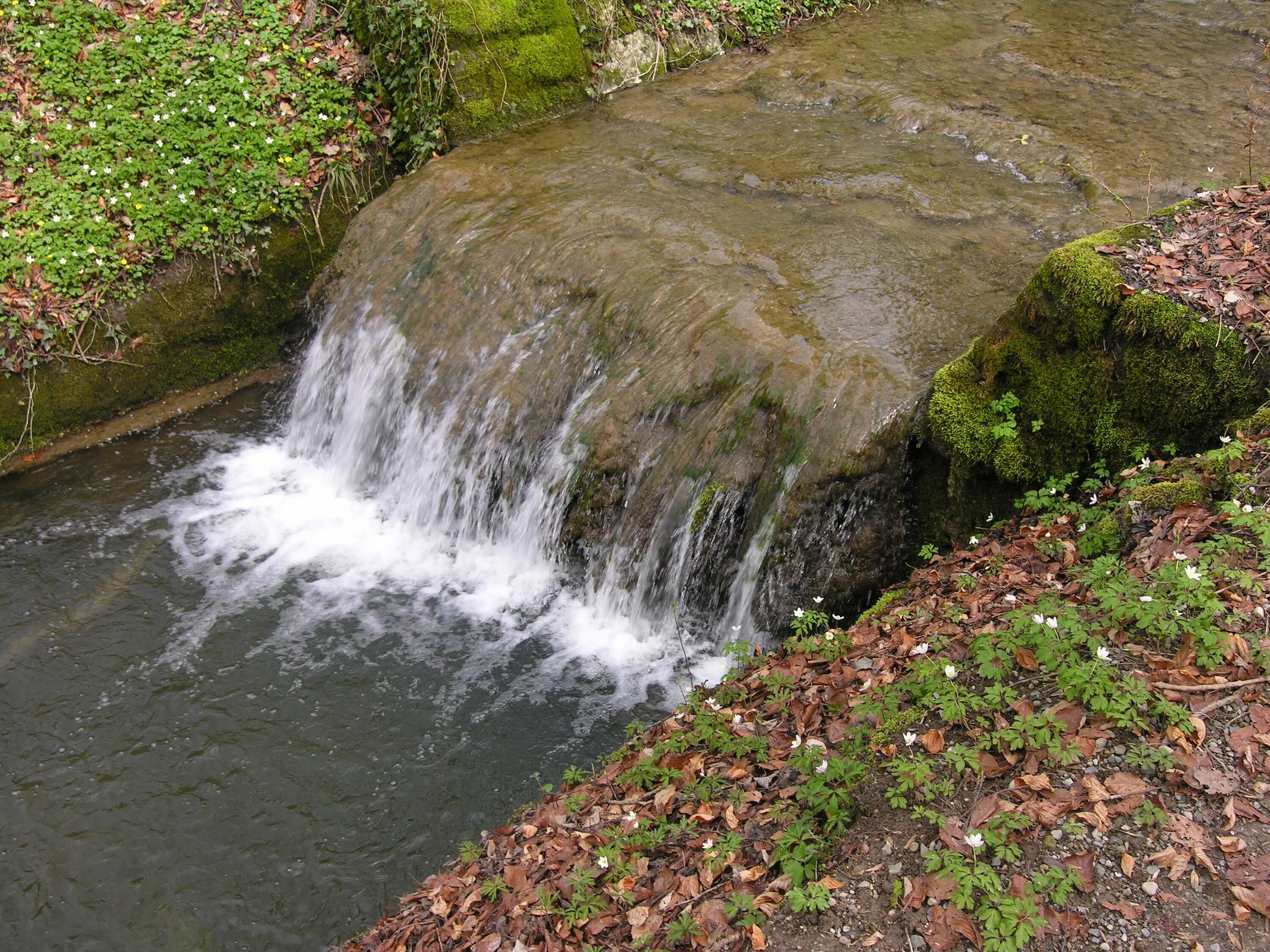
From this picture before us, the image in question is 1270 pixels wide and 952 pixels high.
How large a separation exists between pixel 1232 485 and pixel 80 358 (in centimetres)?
888

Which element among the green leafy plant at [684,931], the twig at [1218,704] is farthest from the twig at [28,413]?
the twig at [1218,704]

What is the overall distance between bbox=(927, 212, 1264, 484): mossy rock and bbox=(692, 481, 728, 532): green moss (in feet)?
4.49

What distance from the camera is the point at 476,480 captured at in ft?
23.4

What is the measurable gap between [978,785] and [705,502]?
2773mm

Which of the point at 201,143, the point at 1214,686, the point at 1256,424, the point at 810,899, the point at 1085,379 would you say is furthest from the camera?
the point at 201,143

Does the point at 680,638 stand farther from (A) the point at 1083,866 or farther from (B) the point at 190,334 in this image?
(B) the point at 190,334

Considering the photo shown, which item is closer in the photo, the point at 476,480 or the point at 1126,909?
the point at 1126,909

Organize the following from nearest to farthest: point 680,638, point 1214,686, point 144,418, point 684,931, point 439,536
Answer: point 684,931, point 1214,686, point 680,638, point 439,536, point 144,418

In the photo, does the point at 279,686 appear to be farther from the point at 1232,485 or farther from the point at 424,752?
the point at 1232,485

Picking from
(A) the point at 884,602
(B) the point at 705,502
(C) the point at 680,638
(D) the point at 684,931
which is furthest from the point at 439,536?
(D) the point at 684,931

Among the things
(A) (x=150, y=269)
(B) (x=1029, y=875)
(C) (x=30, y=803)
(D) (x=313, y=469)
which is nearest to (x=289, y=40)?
(A) (x=150, y=269)

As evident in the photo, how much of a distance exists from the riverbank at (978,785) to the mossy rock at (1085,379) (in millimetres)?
281

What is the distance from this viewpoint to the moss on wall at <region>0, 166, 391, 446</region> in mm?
8164

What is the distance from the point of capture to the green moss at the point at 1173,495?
14.3 feet
